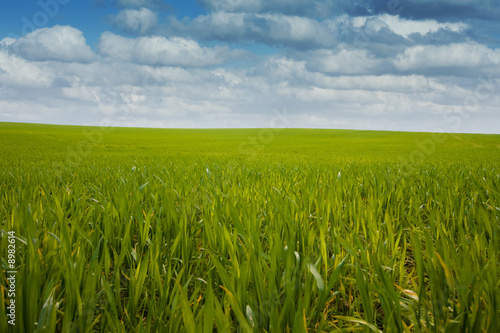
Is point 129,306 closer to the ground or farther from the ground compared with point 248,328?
closer to the ground

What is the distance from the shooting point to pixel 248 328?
105 centimetres

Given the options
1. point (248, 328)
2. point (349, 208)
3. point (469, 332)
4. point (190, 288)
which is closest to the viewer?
point (248, 328)

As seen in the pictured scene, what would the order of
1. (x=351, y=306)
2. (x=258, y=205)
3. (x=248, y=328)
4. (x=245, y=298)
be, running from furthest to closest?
(x=258, y=205), (x=351, y=306), (x=245, y=298), (x=248, y=328)

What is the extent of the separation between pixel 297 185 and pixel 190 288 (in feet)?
9.60

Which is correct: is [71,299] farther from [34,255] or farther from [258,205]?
[258,205]

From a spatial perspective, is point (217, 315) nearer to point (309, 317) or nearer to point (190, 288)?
point (309, 317)

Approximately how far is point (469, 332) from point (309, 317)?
0.58 metres

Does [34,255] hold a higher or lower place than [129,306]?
higher

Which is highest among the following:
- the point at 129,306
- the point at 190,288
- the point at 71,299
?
the point at 71,299

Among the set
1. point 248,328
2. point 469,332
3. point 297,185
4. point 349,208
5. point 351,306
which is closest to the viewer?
point 248,328

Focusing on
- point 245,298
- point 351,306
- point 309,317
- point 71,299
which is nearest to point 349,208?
point 351,306

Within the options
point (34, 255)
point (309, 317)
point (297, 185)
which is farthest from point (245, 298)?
point (297, 185)

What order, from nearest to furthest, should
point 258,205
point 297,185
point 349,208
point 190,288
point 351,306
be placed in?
point 351,306
point 190,288
point 349,208
point 258,205
point 297,185

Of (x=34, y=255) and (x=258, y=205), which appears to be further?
(x=258, y=205)
